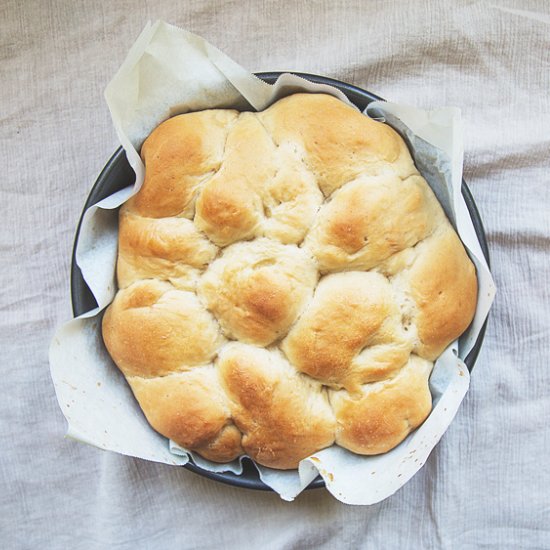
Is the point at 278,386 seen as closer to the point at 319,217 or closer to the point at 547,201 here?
the point at 319,217

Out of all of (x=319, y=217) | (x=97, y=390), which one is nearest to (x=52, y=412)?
(x=97, y=390)

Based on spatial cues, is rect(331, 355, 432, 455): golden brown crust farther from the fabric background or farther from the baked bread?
the fabric background

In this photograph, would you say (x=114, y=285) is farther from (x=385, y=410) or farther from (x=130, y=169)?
(x=385, y=410)

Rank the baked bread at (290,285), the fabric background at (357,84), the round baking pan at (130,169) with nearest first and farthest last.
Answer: the baked bread at (290,285)
the round baking pan at (130,169)
the fabric background at (357,84)

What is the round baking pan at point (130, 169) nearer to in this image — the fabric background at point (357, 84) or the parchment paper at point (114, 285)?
the parchment paper at point (114, 285)

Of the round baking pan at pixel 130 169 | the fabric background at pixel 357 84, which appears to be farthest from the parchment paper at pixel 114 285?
the fabric background at pixel 357 84

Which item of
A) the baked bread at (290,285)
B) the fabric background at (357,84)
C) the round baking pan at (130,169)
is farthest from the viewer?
the fabric background at (357,84)

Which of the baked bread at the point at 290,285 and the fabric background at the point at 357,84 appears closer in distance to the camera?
the baked bread at the point at 290,285
